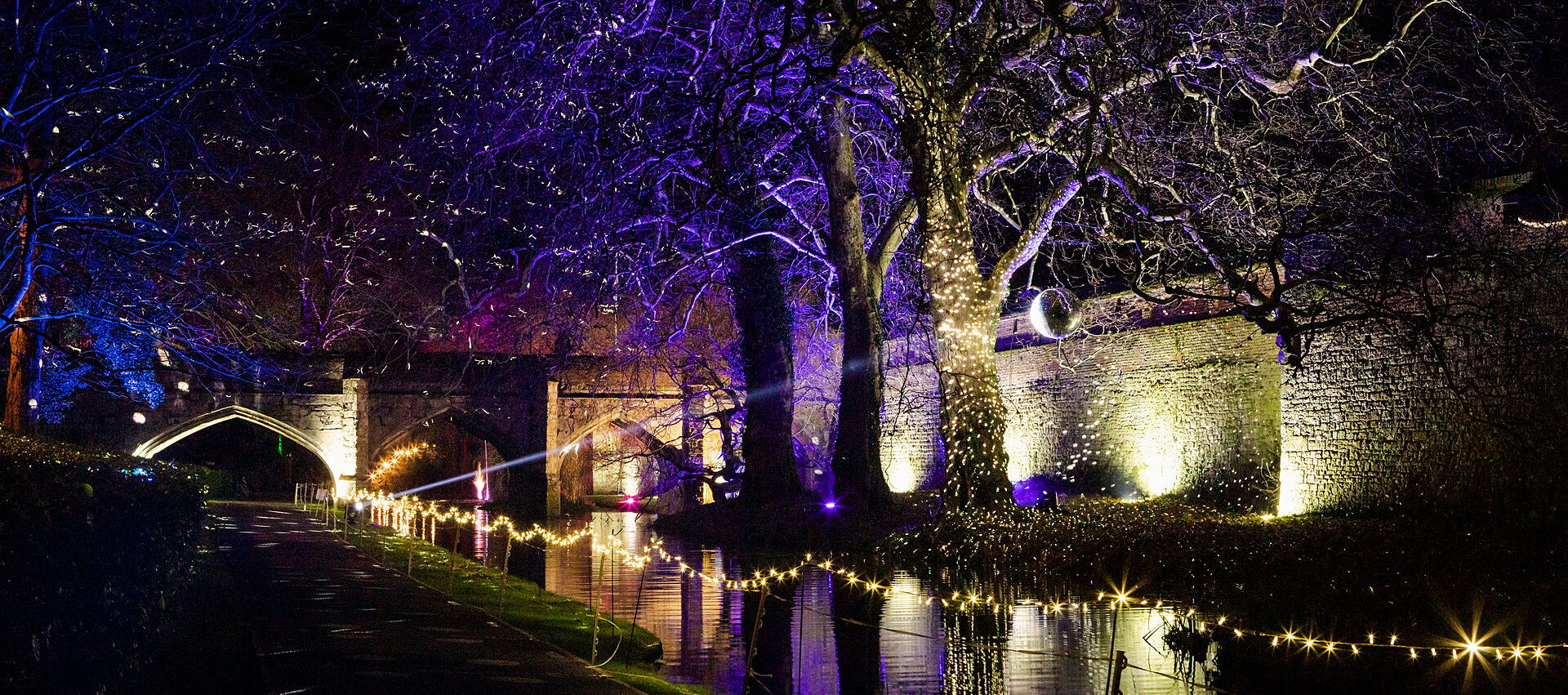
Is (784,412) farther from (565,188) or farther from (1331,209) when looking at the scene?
(1331,209)

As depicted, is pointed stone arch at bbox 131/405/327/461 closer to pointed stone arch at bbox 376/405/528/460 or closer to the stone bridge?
the stone bridge

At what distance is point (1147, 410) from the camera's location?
22.3 meters

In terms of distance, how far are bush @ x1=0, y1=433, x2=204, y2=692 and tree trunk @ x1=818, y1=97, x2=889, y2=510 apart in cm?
1102

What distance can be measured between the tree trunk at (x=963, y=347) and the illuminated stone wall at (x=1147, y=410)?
92.3 inches

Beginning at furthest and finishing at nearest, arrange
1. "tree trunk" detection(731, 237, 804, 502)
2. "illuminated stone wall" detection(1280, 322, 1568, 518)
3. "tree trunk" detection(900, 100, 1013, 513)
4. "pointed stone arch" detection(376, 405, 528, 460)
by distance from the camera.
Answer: "pointed stone arch" detection(376, 405, 528, 460) < "tree trunk" detection(731, 237, 804, 502) < "tree trunk" detection(900, 100, 1013, 513) < "illuminated stone wall" detection(1280, 322, 1568, 518)

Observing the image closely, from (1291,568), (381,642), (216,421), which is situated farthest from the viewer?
(216,421)

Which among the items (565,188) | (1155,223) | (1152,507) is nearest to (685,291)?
(565,188)

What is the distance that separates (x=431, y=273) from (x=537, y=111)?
21.7 m

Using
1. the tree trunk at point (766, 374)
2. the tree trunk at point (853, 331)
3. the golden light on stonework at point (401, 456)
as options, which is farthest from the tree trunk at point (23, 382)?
the golden light on stonework at point (401, 456)

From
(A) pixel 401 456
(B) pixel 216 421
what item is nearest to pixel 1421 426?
(B) pixel 216 421

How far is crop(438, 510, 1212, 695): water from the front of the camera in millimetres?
7617

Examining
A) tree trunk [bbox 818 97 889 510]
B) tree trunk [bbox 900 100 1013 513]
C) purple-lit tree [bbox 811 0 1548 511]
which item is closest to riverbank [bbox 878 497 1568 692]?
tree trunk [bbox 900 100 1013 513]

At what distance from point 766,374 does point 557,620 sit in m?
11.4

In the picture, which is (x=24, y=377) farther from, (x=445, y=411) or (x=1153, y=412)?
(x=445, y=411)
